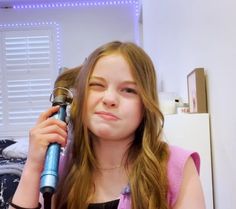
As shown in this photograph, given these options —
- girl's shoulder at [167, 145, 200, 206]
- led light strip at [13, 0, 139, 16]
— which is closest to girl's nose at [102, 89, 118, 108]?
girl's shoulder at [167, 145, 200, 206]

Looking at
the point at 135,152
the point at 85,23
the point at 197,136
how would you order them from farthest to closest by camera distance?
the point at 85,23
the point at 197,136
the point at 135,152

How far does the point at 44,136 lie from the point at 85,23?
3.62 metres

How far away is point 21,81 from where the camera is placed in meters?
3.86

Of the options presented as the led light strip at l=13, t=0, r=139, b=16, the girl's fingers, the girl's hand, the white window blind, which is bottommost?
the girl's hand

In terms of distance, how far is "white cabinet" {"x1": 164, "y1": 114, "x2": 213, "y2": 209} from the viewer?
1167mm

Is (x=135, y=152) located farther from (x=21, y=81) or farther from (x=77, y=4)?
(x=77, y=4)

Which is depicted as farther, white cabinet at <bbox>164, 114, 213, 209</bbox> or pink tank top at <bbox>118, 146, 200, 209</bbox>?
white cabinet at <bbox>164, 114, 213, 209</bbox>

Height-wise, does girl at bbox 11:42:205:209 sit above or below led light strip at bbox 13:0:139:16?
below

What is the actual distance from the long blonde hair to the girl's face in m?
0.01

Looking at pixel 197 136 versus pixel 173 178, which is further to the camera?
pixel 197 136

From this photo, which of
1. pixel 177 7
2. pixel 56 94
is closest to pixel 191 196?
pixel 56 94

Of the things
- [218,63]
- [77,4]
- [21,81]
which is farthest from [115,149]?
[77,4]

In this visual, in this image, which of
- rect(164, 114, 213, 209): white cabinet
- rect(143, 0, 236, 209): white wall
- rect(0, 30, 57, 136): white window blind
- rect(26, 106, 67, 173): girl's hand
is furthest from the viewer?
rect(0, 30, 57, 136): white window blind

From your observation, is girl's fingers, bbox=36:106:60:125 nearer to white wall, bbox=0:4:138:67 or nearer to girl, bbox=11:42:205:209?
girl, bbox=11:42:205:209
